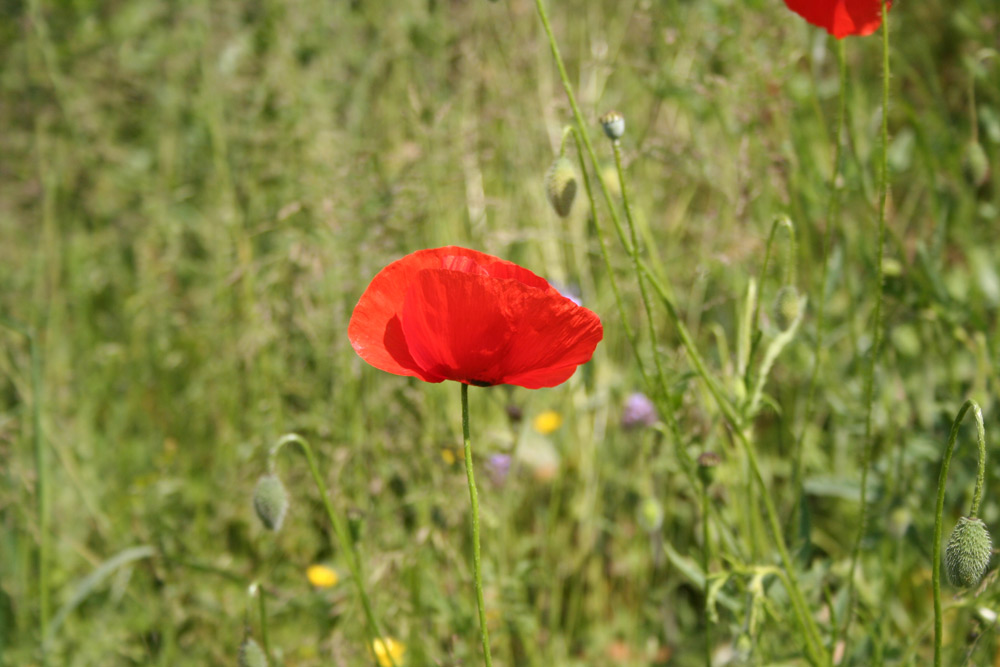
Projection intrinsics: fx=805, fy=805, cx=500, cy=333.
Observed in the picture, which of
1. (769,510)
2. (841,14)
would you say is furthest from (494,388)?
(841,14)

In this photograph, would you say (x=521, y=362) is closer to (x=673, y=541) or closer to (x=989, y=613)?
(x=989, y=613)

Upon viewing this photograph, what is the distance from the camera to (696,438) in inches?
57.8

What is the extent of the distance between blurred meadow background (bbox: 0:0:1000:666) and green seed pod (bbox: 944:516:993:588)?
294mm

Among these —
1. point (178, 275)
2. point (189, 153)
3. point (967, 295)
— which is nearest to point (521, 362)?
point (967, 295)

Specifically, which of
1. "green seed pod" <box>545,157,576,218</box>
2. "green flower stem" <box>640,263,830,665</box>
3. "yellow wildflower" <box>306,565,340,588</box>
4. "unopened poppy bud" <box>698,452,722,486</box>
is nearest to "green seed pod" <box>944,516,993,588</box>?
"green flower stem" <box>640,263,830,665</box>

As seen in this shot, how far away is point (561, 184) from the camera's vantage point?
41.4 inches

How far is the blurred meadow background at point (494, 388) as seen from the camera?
56.7 inches

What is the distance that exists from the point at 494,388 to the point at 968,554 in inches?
40.2

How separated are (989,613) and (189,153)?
2649 mm

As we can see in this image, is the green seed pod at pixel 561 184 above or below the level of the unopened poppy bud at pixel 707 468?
above

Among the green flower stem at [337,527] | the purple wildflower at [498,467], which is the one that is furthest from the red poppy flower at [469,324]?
the purple wildflower at [498,467]

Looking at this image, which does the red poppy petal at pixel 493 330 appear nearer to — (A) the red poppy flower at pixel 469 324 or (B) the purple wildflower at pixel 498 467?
(A) the red poppy flower at pixel 469 324

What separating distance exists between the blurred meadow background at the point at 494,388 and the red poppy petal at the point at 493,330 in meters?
0.25

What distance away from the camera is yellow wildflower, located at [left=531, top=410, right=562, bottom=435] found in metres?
1.99
